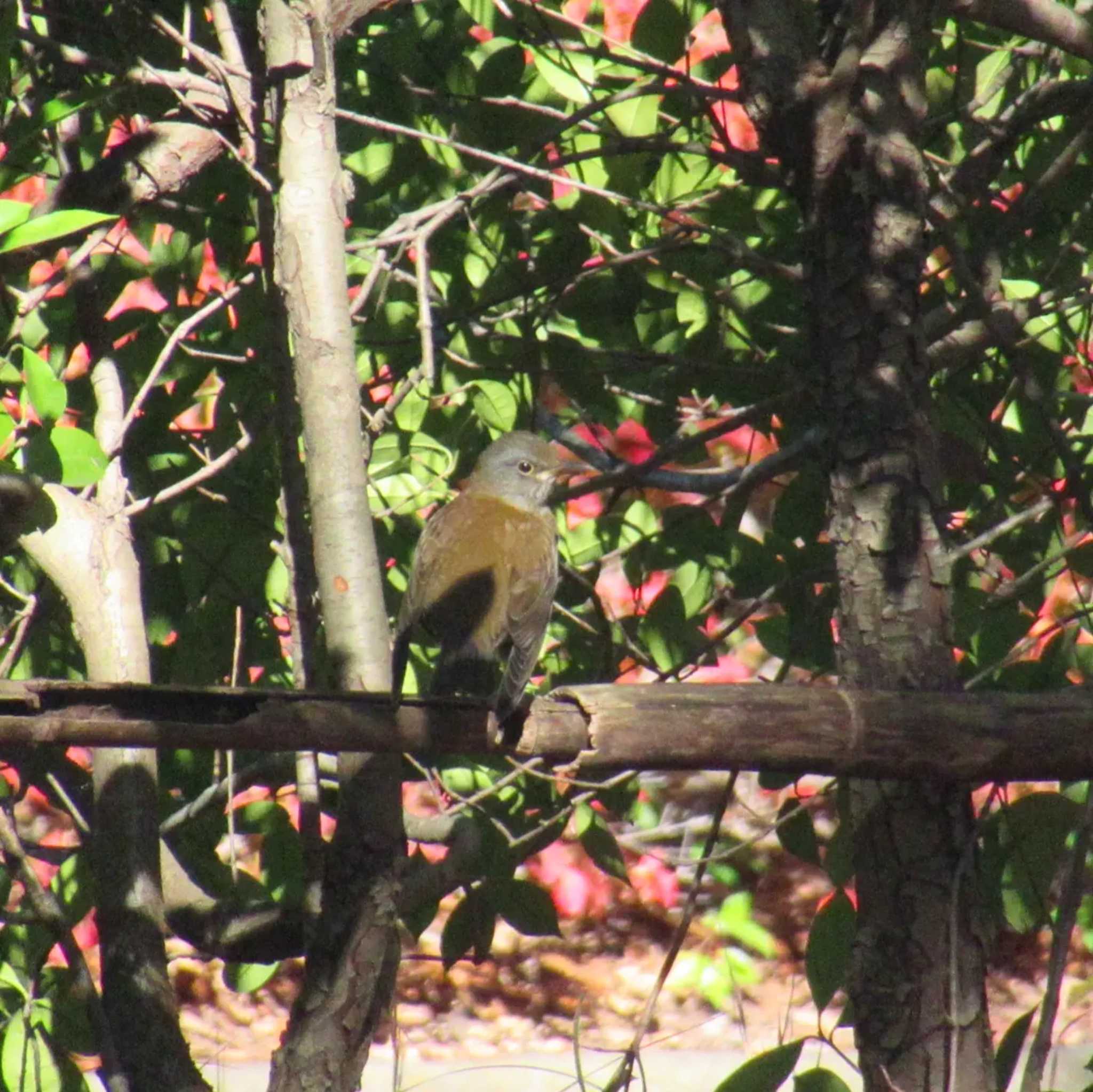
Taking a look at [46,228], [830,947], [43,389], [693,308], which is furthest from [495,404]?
[46,228]

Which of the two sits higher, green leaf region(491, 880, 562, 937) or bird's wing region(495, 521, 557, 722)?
bird's wing region(495, 521, 557, 722)

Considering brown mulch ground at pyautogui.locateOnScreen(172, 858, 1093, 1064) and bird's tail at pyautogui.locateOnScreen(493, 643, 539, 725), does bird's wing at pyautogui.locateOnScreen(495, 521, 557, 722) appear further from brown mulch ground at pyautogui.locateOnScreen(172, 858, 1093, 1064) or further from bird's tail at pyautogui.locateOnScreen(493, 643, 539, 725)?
brown mulch ground at pyautogui.locateOnScreen(172, 858, 1093, 1064)

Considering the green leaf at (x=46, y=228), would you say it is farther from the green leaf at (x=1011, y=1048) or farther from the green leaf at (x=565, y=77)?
the green leaf at (x=1011, y=1048)

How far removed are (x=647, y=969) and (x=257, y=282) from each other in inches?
219

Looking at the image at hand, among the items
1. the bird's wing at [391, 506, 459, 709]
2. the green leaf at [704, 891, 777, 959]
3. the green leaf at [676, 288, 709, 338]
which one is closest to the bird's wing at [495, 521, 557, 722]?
the bird's wing at [391, 506, 459, 709]

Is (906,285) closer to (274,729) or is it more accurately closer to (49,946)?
(274,729)

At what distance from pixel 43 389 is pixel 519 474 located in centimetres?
244

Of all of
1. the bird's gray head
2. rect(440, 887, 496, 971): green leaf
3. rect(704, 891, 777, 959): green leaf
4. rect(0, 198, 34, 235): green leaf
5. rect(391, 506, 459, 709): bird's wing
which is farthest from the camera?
rect(704, 891, 777, 959): green leaf

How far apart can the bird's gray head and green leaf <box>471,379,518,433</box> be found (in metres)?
0.68

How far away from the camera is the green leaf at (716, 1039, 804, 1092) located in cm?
294

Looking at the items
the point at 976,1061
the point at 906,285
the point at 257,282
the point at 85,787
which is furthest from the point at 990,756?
the point at 85,787

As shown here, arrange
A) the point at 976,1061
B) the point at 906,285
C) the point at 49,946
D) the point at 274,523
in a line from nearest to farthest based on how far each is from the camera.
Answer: the point at 976,1061 → the point at 906,285 → the point at 49,946 → the point at 274,523

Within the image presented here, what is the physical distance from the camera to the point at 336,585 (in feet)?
10.4

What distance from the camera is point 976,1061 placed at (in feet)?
10.2
